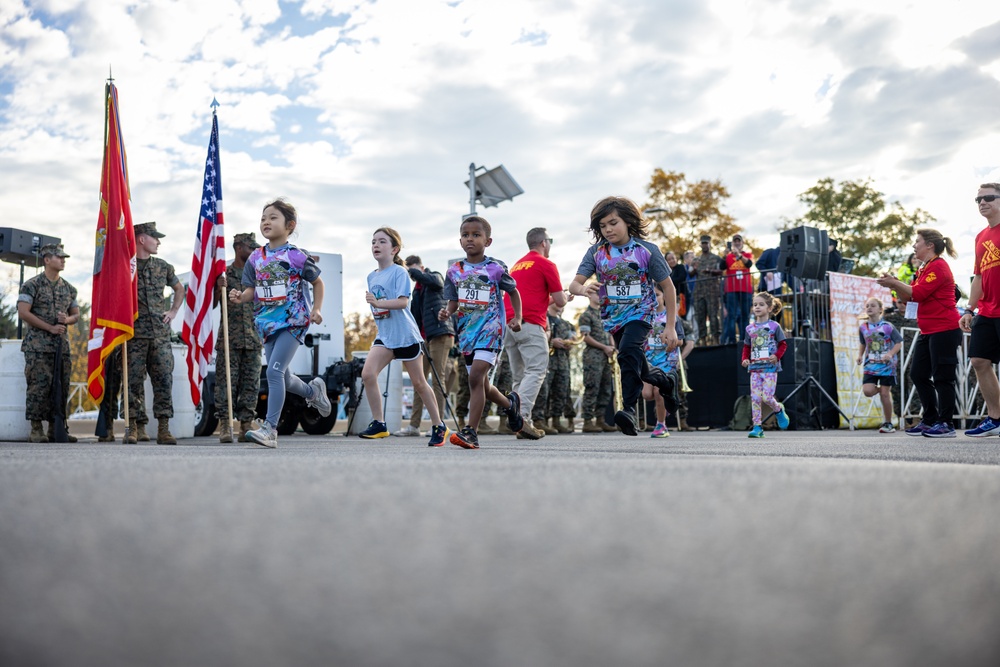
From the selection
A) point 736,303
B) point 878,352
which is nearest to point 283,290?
point 878,352

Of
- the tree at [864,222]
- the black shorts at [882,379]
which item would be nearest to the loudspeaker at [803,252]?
the black shorts at [882,379]

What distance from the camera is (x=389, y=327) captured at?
28.3ft

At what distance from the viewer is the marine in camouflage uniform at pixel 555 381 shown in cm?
1344

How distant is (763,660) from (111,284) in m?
9.67

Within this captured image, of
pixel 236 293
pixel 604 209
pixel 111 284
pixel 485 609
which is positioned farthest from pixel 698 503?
pixel 111 284

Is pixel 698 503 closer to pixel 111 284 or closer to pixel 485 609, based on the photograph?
pixel 485 609

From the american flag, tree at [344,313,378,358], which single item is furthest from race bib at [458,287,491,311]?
tree at [344,313,378,358]

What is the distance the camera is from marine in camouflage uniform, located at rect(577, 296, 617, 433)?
13.8 meters

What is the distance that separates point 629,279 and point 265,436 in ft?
10.1

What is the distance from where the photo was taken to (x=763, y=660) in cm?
94

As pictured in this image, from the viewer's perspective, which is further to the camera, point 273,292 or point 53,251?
point 53,251

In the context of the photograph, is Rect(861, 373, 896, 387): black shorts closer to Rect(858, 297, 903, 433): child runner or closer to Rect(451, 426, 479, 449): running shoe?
Rect(858, 297, 903, 433): child runner

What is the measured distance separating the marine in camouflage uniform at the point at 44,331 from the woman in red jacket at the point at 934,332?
888 cm

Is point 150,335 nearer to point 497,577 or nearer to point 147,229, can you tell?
point 147,229
